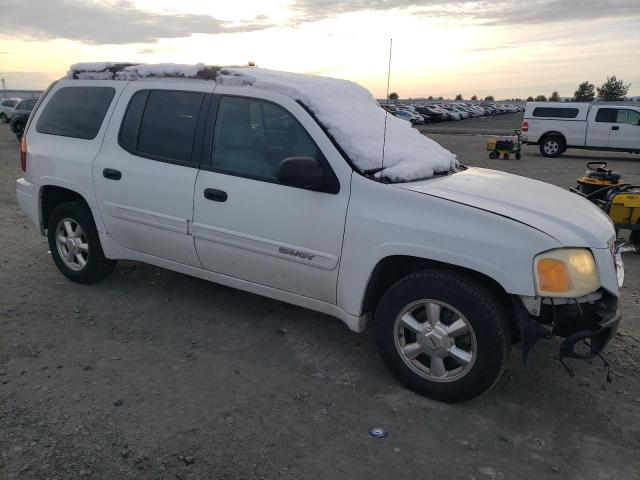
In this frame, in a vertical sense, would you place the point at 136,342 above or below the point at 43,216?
below

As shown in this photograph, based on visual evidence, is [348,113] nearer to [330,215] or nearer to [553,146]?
[330,215]

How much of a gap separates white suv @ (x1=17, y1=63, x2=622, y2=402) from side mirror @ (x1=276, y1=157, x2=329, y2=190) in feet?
0.04

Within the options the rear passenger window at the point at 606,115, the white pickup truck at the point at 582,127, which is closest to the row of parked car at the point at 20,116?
the white pickup truck at the point at 582,127

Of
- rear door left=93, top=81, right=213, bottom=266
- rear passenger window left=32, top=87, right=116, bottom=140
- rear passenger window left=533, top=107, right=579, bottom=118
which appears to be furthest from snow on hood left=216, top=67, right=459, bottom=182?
rear passenger window left=533, top=107, right=579, bottom=118

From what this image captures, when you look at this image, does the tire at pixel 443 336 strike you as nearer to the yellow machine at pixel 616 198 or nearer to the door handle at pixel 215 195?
the door handle at pixel 215 195

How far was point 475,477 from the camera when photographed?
252 cm

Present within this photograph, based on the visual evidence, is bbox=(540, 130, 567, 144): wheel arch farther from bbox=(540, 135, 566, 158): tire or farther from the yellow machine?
the yellow machine

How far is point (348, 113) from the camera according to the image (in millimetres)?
3676

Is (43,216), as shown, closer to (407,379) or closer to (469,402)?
(407,379)

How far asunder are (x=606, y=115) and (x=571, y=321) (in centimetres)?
1873

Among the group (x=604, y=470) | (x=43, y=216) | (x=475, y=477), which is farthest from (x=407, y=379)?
(x=43, y=216)

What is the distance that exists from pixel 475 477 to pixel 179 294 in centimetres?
306

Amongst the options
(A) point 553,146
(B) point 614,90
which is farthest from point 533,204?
(B) point 614,90

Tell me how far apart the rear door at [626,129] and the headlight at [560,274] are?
1864 cm
